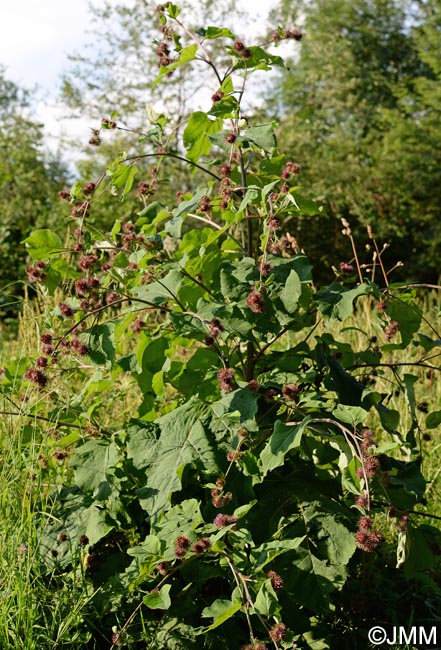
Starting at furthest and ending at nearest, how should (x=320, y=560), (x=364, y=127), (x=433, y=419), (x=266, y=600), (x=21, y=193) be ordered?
(x=364, y=127) < (x=21, y=193) < (x=433, y=419) < (x=320, y=560) < (x=266, y=600)

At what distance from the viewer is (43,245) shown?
2.42m

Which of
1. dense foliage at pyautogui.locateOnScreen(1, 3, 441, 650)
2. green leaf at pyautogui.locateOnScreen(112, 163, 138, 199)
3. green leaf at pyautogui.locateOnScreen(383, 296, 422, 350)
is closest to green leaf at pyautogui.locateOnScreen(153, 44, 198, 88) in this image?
dense foliage at pyautogui.locateOnScreen(1, 3, 441, 650)

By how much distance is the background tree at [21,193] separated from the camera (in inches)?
411

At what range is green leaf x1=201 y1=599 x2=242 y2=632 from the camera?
193cm

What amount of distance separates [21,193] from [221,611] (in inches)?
454

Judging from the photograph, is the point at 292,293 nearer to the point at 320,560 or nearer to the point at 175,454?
the point at 175,454

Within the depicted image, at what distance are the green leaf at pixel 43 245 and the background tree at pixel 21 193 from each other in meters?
6.44

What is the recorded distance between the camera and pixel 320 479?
2.44m

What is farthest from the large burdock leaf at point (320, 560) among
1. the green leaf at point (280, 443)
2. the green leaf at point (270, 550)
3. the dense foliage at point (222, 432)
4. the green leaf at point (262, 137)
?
the green leaf at point (262, 137)

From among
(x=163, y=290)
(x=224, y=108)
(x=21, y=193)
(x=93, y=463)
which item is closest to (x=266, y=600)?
(x=93, y=463)

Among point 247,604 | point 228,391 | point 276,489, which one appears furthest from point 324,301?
point 247,604

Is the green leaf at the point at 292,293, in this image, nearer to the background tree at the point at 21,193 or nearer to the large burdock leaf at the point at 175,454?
the large burdock leaf at the point at 175,454

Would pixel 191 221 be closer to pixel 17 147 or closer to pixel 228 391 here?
pixel 17 147

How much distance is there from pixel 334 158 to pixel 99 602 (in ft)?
43.0
